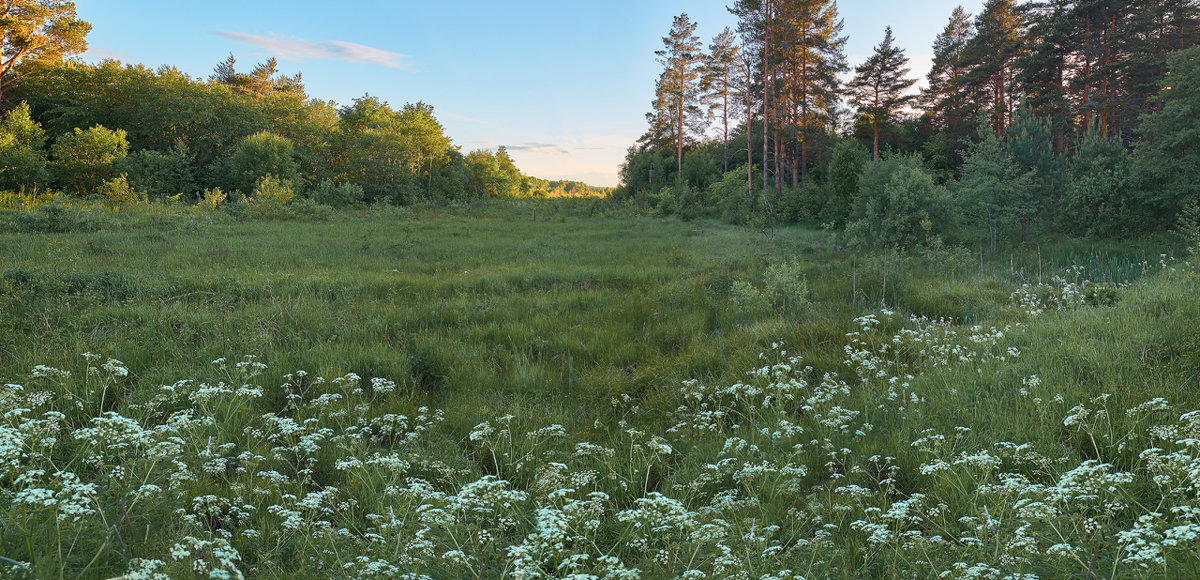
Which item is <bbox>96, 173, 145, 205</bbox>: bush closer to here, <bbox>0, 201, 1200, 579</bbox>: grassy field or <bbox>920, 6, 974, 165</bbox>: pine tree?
<bbox>0, 201, 1200, 579</bbox>: grassy field

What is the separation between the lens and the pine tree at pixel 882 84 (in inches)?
1300

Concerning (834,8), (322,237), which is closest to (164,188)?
(322,237)

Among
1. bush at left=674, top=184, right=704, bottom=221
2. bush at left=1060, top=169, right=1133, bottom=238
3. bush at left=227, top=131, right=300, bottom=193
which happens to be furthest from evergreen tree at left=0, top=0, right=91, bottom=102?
bush at left=1060, top=169, right=1133, bottom=238

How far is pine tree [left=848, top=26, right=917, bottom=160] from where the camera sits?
33.0 meters

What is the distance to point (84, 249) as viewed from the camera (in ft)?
42.8

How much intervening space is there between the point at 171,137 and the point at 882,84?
45671 mm

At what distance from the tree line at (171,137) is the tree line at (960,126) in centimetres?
1910

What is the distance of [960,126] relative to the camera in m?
34.8

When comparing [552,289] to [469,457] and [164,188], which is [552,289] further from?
[164,188]

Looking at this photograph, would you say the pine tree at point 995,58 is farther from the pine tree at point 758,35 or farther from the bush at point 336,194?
the bush at point 336,194

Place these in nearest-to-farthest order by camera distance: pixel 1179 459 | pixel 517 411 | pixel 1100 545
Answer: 1. pixel 1100 545
2. pixel 1179 459
3. pixel 517 411

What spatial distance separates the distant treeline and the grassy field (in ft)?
80.0

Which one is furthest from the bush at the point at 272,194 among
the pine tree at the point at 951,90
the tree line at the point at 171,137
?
the pine tree at the point at 951,90

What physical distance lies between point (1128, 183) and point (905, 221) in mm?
7789
